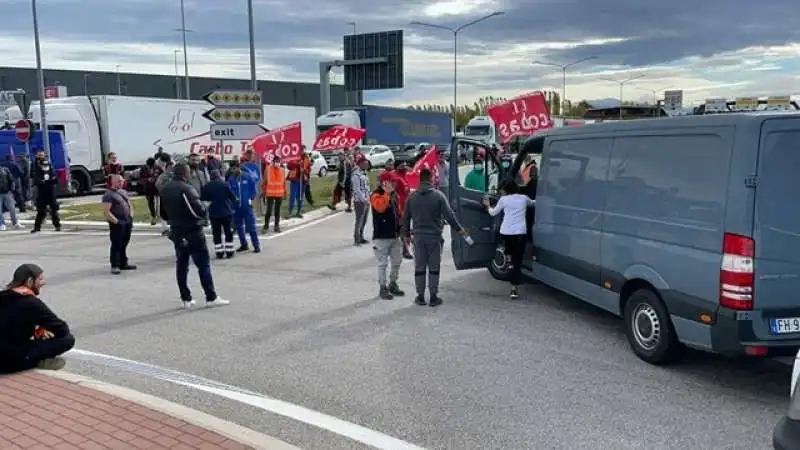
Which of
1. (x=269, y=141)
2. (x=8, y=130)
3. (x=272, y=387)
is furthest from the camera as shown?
(x=8, y=130)

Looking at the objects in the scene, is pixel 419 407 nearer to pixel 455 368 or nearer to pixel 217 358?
pixel 455 368

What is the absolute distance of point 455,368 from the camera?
6.11 m

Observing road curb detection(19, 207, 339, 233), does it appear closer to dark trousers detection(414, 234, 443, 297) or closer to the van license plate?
dark trousers detection(414, 234, 443, 297)

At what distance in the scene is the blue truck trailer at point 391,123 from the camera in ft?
155

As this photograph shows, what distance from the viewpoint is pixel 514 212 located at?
27.8 ft

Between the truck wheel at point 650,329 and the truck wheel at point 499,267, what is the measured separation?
2995 millimetres

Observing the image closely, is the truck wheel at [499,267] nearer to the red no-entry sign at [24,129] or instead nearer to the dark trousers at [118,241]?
the dark trousers at [118,241]

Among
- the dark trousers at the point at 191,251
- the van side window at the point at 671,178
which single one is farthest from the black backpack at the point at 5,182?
the van side window at the point at 671,178

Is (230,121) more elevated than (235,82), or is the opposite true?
(235,82)

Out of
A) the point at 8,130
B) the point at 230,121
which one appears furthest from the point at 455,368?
the point at 8,130

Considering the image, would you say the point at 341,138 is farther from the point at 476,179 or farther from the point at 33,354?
Result: the point at 33,354

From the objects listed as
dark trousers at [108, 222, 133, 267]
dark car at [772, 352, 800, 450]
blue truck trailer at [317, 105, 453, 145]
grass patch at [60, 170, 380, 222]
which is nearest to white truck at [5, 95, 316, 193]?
grass patch at [60, 170, 380, 222]

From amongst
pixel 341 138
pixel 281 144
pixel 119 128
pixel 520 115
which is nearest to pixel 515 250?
pixel 520 115

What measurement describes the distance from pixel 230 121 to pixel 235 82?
7134 cm
